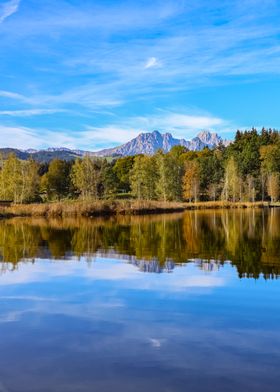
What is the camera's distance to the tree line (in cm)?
9569

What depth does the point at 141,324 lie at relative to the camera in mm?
11109

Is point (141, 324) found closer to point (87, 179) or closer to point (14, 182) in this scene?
point (14, 182)

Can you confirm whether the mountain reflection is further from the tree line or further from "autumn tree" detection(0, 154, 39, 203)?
the tree line

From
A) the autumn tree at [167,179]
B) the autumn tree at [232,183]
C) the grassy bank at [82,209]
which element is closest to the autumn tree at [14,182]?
the grassy bank at [82,209]

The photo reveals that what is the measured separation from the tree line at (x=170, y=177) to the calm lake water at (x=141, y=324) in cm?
6906

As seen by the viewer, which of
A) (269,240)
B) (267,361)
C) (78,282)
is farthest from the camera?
(269,240)

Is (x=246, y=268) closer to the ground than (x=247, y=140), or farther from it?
closer to the ground

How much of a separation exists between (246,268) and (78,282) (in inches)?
271

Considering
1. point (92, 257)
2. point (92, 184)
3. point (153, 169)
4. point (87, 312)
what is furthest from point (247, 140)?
point (87, 312)

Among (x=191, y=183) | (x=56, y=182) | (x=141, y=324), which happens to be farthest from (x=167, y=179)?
Result: (x=141, y=324)

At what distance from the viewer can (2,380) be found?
793 cm

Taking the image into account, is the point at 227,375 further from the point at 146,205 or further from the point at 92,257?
the point at 146,205

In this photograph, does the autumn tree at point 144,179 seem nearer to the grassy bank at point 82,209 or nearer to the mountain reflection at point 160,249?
the grassy bank at point 82,209

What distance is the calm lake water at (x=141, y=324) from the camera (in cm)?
802
